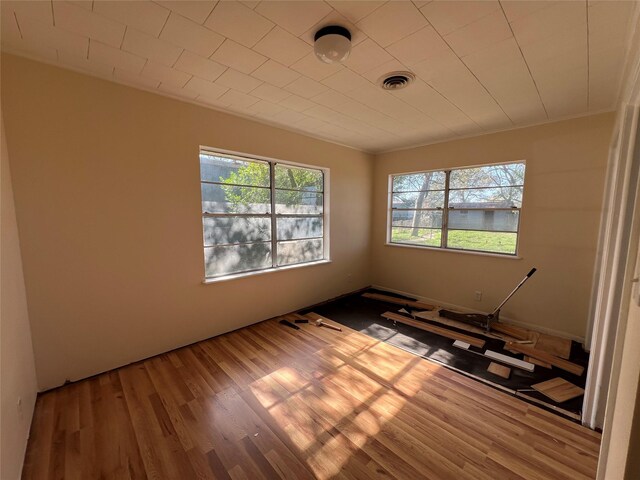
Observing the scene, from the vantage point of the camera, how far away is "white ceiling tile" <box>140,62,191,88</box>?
1996 mm

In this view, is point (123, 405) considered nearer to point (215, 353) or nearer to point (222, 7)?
point (215, 353)

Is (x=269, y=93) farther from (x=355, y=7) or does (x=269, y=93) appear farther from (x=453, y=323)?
(x=453, y=323)

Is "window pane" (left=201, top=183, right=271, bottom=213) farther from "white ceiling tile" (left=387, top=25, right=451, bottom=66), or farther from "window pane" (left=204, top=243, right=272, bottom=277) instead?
"white ceiling tile" (left=387, top=25, right=451, bottom=66)

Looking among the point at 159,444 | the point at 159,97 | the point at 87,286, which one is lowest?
the point at 159,444

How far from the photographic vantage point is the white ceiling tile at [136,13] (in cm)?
139

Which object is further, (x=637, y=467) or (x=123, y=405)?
(x=123, y=405)

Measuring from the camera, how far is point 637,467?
0.63 meters

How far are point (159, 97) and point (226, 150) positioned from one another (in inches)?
29.2

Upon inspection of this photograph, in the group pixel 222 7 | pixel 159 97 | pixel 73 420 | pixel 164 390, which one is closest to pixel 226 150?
pixel 159 97

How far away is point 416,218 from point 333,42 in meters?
3.33

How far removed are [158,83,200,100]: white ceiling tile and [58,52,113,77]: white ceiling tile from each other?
37cm

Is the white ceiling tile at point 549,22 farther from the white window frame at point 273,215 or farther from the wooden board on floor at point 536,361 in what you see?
the wooden board on floor at point 536,361

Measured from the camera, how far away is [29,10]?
4.67 feet

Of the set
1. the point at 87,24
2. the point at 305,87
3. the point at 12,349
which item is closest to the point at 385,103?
the point at 305,87
